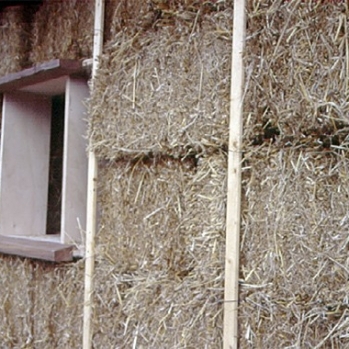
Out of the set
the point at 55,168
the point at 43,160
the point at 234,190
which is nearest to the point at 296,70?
the point at 234,190

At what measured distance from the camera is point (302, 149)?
2.82 metres

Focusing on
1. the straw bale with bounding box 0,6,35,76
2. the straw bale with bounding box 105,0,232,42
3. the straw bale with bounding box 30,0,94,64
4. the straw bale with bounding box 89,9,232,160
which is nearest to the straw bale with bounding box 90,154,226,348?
the straw bale with bounding box 89,9,232,160

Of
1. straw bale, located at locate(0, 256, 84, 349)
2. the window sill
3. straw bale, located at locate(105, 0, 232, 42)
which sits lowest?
straw bale, located at locate(0, 256, 84, 349)

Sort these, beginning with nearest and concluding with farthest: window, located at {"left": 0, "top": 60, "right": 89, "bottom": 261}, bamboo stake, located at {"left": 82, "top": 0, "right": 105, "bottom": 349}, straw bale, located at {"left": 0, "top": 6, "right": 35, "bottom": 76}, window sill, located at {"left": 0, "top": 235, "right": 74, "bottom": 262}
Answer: bamboo stake, located at {"left": 82, "top": 0, "right": 105, "bottom": 349}, window sill, located at {"left": 0, "top": 235, "right": 74, "bottom": 262}, window, located at {"left": 0, "top": 60, "right": 89, "bottom": 261}, straw bale, located at {"left": 0, "top": 6, "right": 35, "bottom": 76}

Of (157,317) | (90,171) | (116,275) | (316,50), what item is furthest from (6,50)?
(316,50)

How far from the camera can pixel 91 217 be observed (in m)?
3.82

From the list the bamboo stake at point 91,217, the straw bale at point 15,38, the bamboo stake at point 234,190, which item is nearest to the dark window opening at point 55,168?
the straw bale at point 15,38

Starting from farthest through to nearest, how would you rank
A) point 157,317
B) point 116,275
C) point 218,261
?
point 116,275 → point 157,317 → point 218,261

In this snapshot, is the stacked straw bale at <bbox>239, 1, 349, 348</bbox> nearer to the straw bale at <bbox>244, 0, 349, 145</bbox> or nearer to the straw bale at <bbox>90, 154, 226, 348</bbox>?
the straw bale at <bbox>244, 0, 349, 145</bbox>

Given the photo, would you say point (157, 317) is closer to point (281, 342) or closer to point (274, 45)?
point (281, 342)

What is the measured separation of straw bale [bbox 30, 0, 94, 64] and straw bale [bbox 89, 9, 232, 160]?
13.8 inches

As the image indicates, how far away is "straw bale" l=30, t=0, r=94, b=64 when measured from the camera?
4.07m

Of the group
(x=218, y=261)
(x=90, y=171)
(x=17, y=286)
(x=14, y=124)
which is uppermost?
(x=14, y=124)

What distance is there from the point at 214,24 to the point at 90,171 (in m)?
1.09
